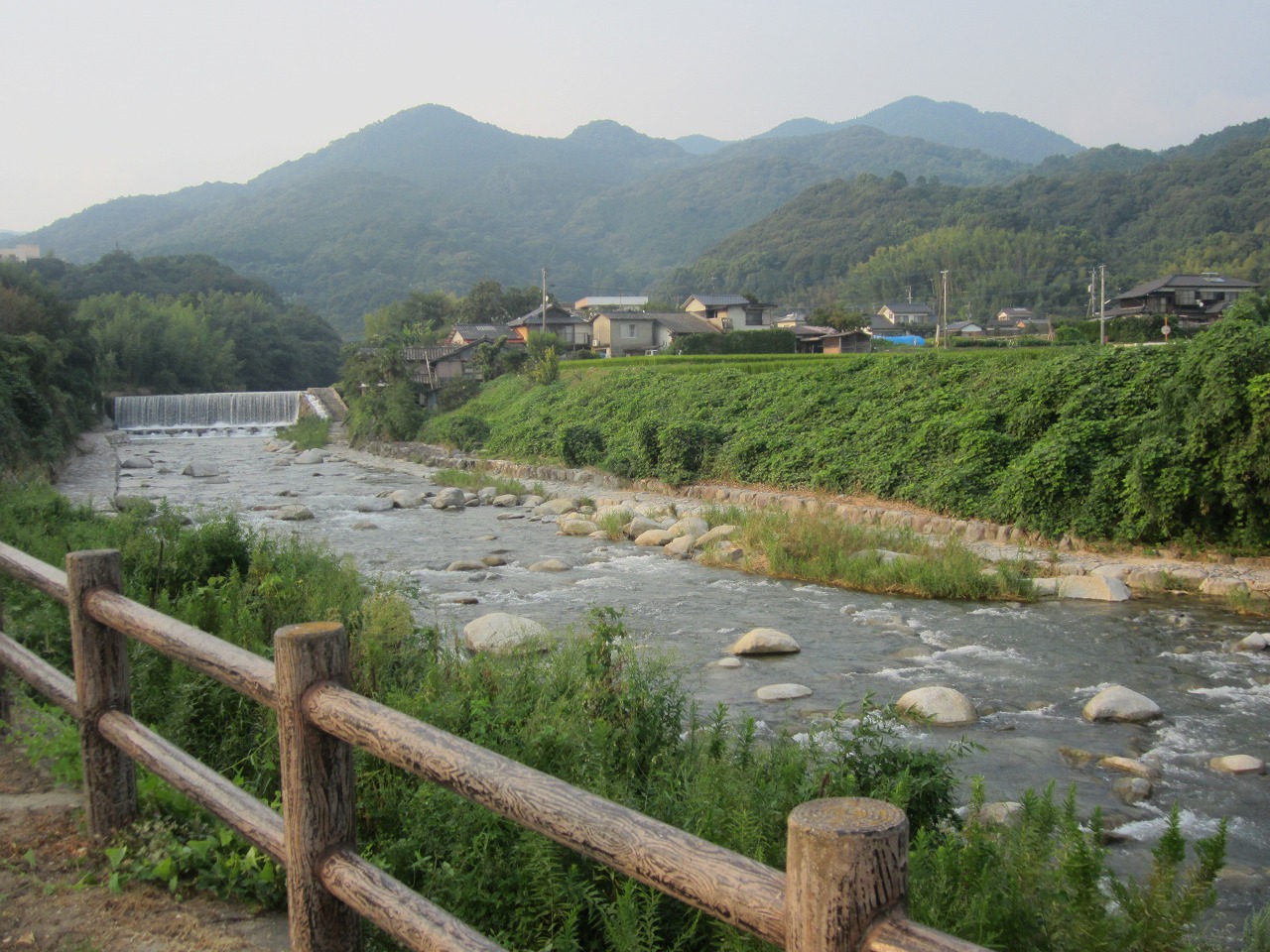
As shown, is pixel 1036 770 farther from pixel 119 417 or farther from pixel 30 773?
pixel 119 417

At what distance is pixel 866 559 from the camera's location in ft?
37.8

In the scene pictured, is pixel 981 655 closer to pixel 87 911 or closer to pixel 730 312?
pixel 87 911

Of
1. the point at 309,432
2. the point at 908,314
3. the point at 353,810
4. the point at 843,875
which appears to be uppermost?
the point at 908,314

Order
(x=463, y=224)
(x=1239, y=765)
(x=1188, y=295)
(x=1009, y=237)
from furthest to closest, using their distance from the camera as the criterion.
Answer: (x=463, y=224), (x=1009, y=237), (x=1188, y=295), (x=1239, y=765)

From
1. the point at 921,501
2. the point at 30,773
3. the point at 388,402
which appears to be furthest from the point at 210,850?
the point at 388,402

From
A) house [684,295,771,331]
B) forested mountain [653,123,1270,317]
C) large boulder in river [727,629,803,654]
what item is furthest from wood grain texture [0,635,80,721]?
forested mountain [653,123,1270,317]

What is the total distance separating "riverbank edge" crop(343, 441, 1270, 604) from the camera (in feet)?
34.5

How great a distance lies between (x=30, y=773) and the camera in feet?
13.2

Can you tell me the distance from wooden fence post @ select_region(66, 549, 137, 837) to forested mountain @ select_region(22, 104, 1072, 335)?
97.1 metres

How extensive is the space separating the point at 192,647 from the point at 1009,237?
82.5 meters

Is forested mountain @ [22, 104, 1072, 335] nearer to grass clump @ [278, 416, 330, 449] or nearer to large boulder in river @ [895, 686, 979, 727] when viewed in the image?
grass clump @ [278, 416, 330, 449]

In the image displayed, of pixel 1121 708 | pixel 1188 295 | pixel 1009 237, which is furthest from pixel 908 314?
pixel 1121 708

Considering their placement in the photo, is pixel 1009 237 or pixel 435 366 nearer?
pixel 435 366

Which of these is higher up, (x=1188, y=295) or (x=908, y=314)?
(x=908, y=314)
